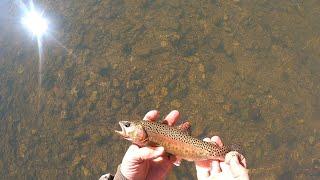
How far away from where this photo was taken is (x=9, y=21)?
501 inches

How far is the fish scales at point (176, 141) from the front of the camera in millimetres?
4480

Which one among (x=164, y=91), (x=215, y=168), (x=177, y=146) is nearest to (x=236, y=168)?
(x=215, y=168)

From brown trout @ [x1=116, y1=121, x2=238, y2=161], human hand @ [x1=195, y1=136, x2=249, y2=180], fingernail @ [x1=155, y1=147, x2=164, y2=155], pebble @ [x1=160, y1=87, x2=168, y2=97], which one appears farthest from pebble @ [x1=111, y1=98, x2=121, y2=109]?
fingernail @ [x1=155, y1=147, x2=164, y2=155]

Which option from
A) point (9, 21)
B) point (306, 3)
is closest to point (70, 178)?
point (9, 21)

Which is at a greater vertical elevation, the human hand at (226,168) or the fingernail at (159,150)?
the fingernail at (159,150)

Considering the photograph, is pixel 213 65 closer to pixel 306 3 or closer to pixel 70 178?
pixel 306 3

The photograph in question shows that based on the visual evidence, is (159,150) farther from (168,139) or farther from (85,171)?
(85,171)

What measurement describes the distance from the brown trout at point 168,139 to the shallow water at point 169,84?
147 inches

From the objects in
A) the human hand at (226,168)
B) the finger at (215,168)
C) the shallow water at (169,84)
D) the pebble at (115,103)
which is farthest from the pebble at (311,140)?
the finger at (215,168)

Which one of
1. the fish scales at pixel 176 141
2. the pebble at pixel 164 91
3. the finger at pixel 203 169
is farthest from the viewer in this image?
the pebble at pixel 164 91

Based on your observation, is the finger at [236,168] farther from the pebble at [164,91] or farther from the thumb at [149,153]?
the pebble at [164,91]

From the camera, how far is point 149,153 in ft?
13.6

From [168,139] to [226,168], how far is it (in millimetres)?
870

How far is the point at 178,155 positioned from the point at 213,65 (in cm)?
494
